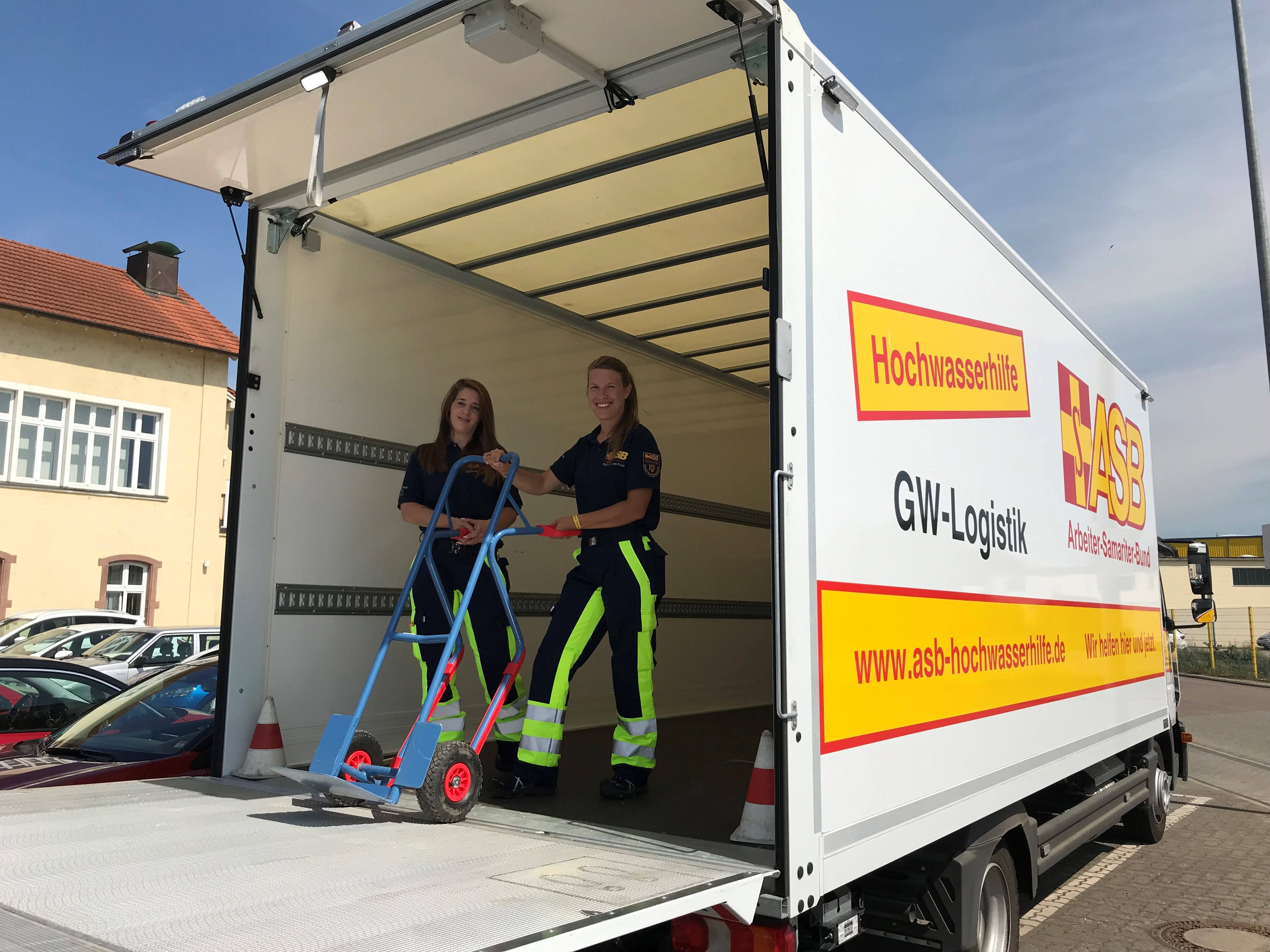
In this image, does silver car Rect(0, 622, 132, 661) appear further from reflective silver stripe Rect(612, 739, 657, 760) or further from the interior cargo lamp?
the interior cargo lamp

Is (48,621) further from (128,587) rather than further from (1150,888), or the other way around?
(1150,888)

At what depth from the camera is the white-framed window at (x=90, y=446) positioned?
22047 mm

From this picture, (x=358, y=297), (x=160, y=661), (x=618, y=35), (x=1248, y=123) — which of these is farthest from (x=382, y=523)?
(x=1248, y=123)

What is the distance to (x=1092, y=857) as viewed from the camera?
6.67 meters

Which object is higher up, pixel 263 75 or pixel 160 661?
pixel 263 75

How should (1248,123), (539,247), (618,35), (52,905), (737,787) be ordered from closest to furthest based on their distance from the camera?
1. (52,905)
2. (618,35)
3. (737,787)
4. (539,247)
5. (1248,123)

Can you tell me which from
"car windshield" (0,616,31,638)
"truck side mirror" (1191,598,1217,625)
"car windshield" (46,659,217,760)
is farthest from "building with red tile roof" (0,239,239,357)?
"truck side mirror" (1191,598,1217,625)

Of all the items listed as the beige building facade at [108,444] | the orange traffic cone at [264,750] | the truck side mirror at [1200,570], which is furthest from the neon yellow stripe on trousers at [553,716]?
the beige building facade at [108,444]

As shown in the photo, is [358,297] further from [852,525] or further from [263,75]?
[852,525]

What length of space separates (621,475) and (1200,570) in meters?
5.69

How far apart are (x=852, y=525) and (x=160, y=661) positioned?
469 inches

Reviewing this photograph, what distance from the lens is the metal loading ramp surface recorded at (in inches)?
72.8

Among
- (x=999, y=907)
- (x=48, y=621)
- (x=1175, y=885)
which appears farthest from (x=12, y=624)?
(x=999, y=907)

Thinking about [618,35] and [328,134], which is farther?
[328,134]
